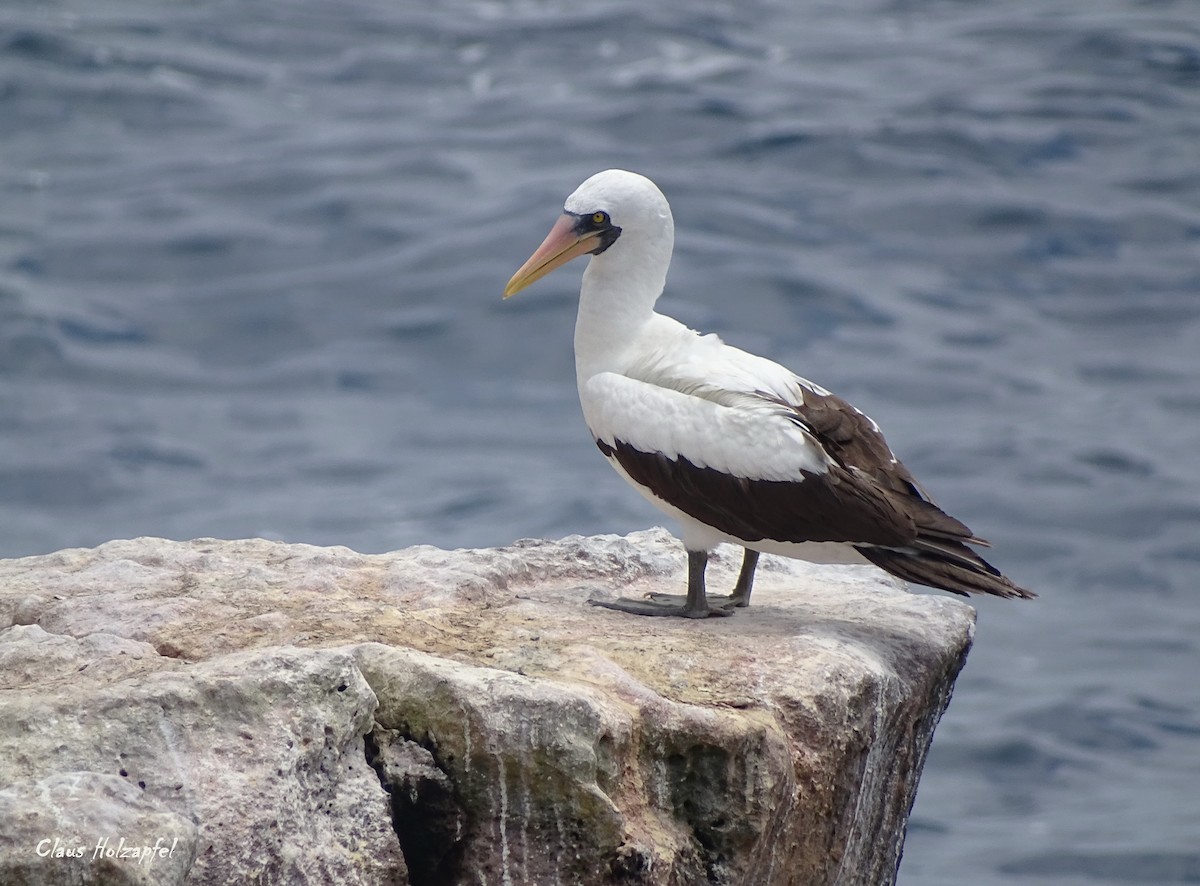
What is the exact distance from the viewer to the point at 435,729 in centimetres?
492

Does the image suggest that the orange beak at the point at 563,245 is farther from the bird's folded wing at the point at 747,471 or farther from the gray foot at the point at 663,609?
the gray foot at the point at 663,609

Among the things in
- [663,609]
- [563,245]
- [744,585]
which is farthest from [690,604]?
[563,245]

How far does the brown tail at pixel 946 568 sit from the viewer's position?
607 cm

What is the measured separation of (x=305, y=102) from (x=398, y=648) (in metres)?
17.8

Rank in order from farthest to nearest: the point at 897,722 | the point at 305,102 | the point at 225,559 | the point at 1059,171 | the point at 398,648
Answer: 1. the point at 305,102
2. the point at 1059,171
3. the point at 225,559
4. the point at 897,722
5. the point at 398,648

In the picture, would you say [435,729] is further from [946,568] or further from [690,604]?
[946,568]

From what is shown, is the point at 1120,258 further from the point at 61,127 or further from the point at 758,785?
the point at 758,785

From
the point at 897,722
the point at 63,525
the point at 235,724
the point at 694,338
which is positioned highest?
the point at 694,338

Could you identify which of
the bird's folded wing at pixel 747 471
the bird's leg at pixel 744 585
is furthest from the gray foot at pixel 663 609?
the bird's folded wing at pixel 747 471

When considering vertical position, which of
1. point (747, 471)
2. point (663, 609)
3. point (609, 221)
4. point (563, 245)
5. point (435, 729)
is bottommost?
point (663, 609)

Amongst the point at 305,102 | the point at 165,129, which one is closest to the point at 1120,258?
the point at 305,102

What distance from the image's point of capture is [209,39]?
2344 centimetres

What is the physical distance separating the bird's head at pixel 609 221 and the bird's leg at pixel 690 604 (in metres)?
1.45

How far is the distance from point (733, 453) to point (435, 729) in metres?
1.85
